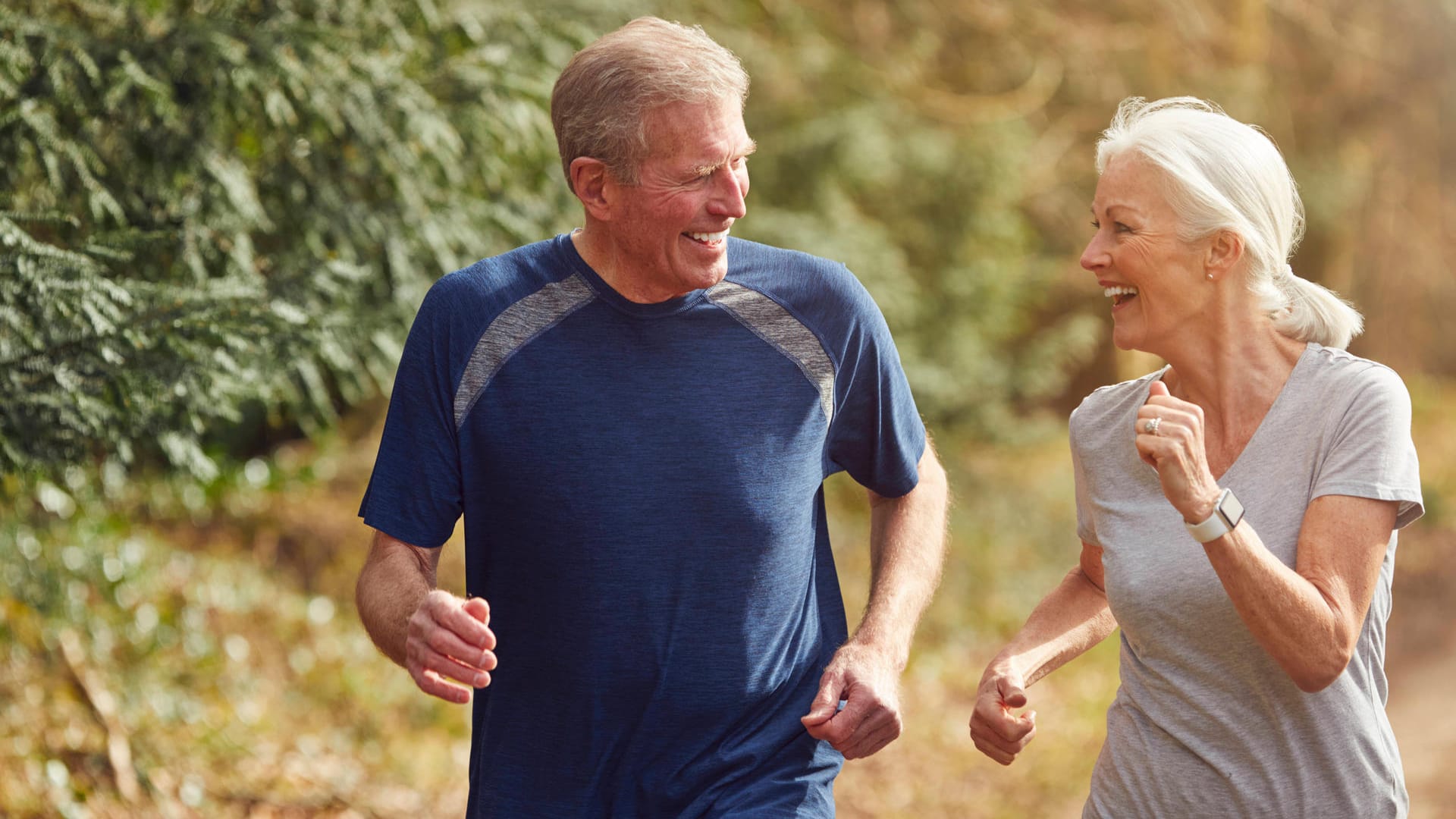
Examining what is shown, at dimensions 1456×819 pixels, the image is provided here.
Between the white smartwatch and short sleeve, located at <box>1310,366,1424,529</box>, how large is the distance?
0.22 meters

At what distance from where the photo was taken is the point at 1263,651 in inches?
94.1

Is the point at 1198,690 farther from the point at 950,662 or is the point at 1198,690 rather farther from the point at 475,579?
the point at 950,662

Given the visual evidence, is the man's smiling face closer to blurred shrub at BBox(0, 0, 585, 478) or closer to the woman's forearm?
the woman's forearm

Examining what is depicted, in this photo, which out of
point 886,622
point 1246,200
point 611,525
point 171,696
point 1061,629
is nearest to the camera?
point 1246,200

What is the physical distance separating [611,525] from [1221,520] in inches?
43.8

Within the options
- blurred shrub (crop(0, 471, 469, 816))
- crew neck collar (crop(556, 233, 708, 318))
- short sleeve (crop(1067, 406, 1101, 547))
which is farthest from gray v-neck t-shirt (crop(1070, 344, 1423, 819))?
blurred shrub (crop(0, 471, 469, 816))

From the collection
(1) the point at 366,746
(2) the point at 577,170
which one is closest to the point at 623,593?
(2) the point at 577,170

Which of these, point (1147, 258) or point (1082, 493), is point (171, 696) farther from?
point (1147, 258)

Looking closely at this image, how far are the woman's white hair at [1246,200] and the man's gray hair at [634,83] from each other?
0.83 m

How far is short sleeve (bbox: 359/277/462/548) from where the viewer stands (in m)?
2.61

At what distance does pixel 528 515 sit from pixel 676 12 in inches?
205

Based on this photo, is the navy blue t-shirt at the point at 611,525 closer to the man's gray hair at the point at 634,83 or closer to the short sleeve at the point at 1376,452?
the man's gray hair at the point at 634,83

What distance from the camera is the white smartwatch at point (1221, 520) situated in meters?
2.14

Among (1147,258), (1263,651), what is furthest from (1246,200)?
(1263,651)
